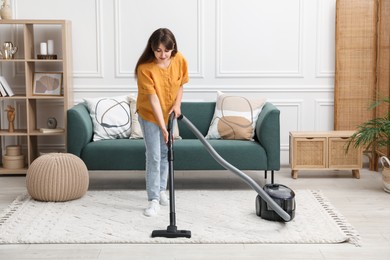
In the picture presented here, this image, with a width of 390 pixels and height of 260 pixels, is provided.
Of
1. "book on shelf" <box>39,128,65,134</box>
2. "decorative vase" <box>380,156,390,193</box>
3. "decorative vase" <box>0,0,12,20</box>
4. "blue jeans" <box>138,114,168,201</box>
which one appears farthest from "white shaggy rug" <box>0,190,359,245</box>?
"decorative vase" <box>0,0,12,20</box>

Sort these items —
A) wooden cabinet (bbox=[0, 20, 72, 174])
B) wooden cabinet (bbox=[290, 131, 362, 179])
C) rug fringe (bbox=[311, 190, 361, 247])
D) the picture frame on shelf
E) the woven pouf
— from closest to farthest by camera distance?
rug fringe (bbox=[311, 190, 361, 247]), the woven pouf, wooden cabinet (bbox=[290, 131, 362, 179]), wooden cabinet (bbox=[0, 20, 72, 174]), the picture frame on shelf

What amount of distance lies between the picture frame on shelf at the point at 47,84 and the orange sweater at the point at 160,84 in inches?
68.8

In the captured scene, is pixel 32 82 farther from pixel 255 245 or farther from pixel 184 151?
pixel 255 245

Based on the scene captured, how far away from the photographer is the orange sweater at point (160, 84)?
4137mm

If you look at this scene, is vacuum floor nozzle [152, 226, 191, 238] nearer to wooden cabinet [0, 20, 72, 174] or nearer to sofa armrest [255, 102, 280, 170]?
sofa armrest [255, 102, 280, 170]

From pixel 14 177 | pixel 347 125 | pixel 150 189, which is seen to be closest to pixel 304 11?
pixel 347 125

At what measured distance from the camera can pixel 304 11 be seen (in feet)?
Result: 19.6

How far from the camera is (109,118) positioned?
5371mm

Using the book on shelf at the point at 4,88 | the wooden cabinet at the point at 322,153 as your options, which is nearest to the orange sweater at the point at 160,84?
the wooden cabinet at the point at 322,153

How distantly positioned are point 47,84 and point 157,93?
6.47 ft

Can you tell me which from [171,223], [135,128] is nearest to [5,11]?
[135,128]

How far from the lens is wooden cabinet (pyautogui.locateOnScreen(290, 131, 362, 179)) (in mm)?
5527

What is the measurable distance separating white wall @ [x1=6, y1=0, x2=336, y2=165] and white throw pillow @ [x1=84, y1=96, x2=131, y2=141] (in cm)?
55

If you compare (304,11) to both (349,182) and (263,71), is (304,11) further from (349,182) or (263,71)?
(349,182)
